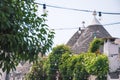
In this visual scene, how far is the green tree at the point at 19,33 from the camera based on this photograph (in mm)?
8250

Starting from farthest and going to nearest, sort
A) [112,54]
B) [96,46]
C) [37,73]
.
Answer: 1. [37,73]
2. [96,46]
3. [112,54]

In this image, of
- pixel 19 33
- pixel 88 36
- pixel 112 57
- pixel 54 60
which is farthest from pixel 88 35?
pixel 19 33

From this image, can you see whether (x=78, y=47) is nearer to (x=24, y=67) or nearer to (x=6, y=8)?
(x=24, y=67)

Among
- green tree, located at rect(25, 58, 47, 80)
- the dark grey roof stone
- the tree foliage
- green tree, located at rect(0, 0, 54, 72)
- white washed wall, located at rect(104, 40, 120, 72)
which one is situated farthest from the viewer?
the dark grey roof stone

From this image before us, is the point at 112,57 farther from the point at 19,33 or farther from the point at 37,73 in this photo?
the point at 19,33

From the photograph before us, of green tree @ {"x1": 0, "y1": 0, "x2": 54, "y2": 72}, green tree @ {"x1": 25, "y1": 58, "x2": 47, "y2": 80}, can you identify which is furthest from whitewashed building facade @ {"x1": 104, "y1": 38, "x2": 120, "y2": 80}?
green tree @ {"x1": 0, "y1": 0, "x2": 54, "y2": 72}

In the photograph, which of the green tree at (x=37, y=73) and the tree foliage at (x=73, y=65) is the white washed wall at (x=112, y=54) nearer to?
the tree foliage at (x=73, y=65)

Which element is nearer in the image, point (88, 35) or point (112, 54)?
point (112, 54)

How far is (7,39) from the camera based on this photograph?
830 cm

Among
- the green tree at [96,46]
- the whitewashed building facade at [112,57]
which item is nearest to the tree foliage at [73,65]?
the whitewashed building facade at [112,57]

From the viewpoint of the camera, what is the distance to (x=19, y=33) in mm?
8688

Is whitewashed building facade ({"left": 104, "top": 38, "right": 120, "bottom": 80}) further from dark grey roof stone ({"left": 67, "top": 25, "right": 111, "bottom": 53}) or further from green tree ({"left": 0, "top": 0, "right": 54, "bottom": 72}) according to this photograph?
green tree ({"left": 0, "top": 0, "right": 54, "bottom": 72})

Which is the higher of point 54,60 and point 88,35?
point 88,35

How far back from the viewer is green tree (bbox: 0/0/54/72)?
825 centimetres
